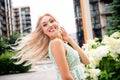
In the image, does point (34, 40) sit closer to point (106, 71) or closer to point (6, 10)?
point (106, 71)

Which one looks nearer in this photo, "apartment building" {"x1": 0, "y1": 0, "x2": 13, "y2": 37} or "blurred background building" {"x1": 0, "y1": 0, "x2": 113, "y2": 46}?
"blurred background building" {"x1": 0, "y1": 0, "x2": 113, "y2": 46}

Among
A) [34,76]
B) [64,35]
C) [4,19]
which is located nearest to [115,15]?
[34,76]

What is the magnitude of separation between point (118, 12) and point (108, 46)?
797 inches

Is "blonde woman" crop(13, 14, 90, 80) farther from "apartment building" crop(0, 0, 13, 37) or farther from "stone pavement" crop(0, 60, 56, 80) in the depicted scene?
"apartment building" crop(0, 0, 13, 37)

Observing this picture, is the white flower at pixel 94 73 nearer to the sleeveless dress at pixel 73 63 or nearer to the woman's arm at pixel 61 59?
the sleeveless dress at pixel 73 63

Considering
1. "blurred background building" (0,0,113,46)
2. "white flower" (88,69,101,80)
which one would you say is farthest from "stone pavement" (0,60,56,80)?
"white flower" (88,69,101,80)

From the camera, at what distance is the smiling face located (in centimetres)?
225

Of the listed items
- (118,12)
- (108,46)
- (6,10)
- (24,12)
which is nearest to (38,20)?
(108,46)

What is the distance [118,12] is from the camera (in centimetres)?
2216

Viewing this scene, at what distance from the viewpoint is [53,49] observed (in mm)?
2125

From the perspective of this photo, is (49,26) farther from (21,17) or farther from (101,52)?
(21,17)

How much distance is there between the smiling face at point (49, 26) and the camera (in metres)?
2.25

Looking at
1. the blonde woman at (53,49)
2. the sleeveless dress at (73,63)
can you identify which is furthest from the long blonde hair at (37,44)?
the sleeveless dress at (73,63)

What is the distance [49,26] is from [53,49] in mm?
210
